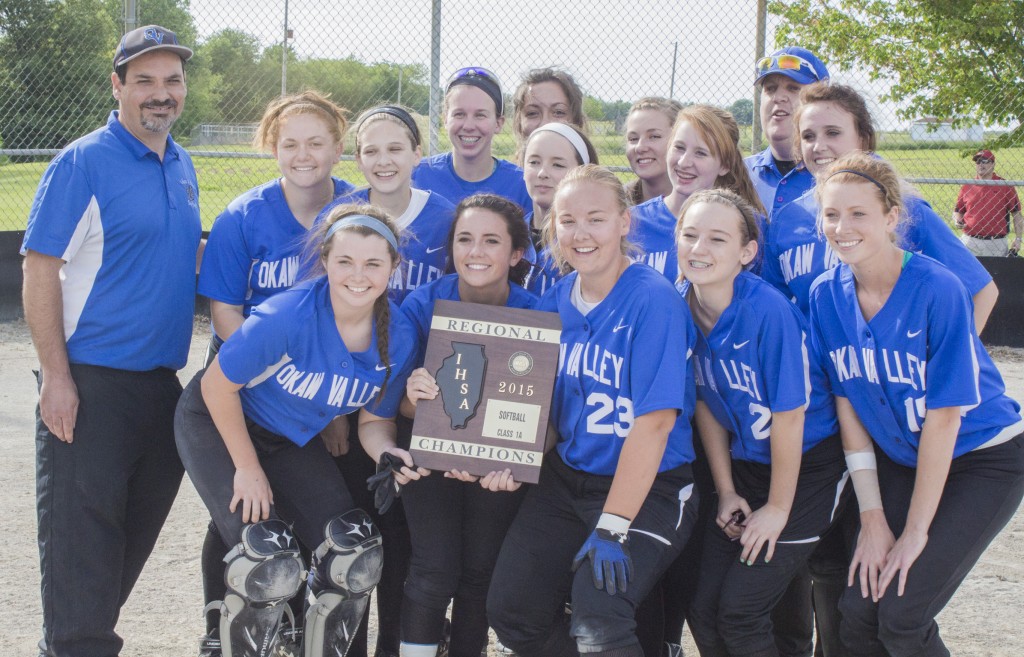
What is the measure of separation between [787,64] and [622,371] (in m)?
1.69

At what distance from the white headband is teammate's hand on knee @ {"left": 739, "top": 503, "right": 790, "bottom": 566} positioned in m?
1.51

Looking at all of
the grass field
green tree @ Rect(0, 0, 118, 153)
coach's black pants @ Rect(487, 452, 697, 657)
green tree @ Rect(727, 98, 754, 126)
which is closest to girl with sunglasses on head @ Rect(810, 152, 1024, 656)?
coach's black pants @ Rect(487, 452, 697, 657)

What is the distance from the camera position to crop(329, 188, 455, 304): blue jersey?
3.50m

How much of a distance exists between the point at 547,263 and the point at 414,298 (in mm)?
519

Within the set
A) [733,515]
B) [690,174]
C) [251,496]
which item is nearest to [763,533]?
[733,515]

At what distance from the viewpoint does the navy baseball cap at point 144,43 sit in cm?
331

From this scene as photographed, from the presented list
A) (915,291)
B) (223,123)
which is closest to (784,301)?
(915,291)

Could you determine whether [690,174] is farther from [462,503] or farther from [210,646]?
[210,646]

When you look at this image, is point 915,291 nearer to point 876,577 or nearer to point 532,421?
point 876,577

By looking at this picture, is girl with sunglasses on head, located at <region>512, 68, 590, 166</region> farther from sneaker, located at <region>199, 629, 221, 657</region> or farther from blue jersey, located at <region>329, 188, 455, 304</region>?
sneaker, located at <region>199, 629, 221, 657</region>

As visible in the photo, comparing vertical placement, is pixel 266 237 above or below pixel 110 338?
above

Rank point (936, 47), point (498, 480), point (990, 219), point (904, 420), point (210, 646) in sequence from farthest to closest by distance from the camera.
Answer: point (936, 47) < point (990, 219) < point (210, 646) < point (498, 480) < point (904, 420)

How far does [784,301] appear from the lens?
2.96m

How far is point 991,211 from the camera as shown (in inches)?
380
